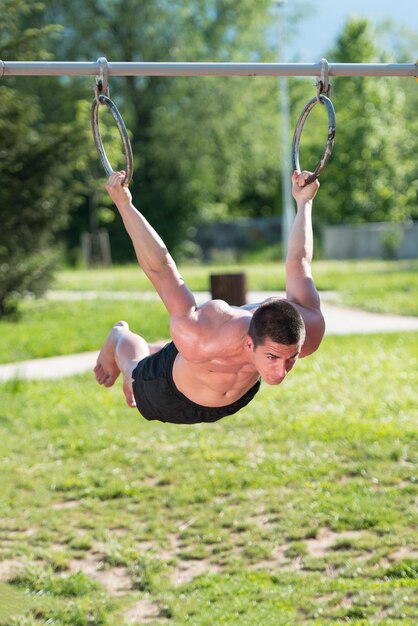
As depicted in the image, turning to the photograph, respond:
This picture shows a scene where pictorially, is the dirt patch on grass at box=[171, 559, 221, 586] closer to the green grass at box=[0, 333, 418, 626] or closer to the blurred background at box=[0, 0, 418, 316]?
the green grass at box=[0, 333, 418, 626]

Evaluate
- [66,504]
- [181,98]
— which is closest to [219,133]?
[181,98]

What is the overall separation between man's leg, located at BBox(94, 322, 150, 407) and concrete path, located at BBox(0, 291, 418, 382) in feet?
18.6

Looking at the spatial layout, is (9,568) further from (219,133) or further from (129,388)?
(219,133)

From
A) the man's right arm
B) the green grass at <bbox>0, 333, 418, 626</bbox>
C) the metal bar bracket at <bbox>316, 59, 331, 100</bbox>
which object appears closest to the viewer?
the man's right arm

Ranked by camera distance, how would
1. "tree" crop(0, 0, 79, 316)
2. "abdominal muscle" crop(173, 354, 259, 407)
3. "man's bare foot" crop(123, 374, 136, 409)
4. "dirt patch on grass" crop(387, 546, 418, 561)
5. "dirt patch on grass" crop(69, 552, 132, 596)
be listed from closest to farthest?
"abdominal muscle" crop(173, 354, 259, 407)
"man's bare foot" crop(123, 374, 136, 409)
"dirt patch on grass" crop(69, 552, 132, 596)
"dirt patch on grass" crop(387, 546, 418, 561)
"tree" crop(0, 0, 79, 316)

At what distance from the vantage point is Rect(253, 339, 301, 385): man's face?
3.81 m

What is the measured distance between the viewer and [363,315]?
16047 mm

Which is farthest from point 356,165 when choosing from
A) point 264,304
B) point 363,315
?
point 264,304

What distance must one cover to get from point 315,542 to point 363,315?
998cm

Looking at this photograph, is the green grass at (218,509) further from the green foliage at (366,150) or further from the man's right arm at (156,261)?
the green foliage at (366,150)

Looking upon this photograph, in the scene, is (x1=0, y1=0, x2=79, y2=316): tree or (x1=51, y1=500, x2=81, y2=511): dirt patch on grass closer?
(x1=51, y1=500, x2=81, y2=511): dirt patch on grass

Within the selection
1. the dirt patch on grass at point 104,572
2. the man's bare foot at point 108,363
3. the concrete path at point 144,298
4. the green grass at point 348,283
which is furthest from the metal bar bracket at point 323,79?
the green grass at point 348,283

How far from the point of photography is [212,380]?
4.36 m

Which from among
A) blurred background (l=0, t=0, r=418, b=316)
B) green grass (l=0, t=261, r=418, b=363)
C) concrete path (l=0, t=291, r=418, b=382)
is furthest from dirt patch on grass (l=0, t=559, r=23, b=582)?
blurred background (l=0, t=0, r=418, b=316)
